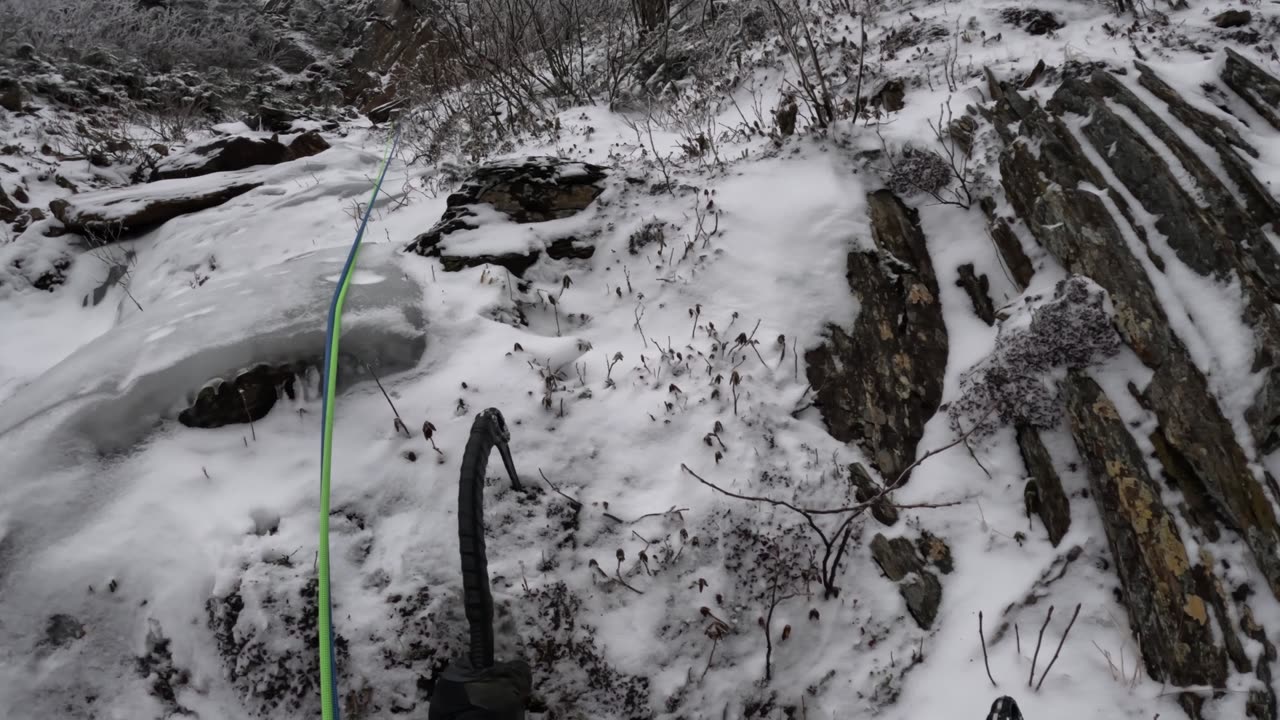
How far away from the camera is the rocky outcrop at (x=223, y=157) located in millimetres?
6258

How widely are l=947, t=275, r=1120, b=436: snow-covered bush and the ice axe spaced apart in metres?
2.33

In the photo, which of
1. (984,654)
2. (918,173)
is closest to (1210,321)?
(984,654)

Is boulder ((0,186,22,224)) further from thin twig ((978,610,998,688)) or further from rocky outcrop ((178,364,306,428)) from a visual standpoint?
thin twig ((978,610,998,688))

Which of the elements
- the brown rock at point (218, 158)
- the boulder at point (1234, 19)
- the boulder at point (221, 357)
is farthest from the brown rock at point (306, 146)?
the boulder at point (1234, 19)

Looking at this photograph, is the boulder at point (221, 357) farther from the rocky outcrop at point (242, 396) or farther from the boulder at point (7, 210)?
the boulder at point (7, 210)

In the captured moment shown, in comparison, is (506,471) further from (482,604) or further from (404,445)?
(482,604)

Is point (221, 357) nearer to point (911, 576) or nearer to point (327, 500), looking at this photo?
point (327, 500)

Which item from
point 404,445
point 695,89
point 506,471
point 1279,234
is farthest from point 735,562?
point 695,89

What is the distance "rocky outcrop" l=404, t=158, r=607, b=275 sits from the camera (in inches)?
163

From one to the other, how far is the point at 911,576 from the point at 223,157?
278 inches

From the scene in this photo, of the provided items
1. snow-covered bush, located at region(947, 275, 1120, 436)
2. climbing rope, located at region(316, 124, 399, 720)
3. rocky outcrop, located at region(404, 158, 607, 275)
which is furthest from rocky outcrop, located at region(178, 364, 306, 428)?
snow-covered bush, located at region(947, 275, 1120, 436)

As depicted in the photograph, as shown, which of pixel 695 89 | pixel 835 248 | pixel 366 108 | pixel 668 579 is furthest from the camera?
pixel 366 108

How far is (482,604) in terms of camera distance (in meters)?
2.09

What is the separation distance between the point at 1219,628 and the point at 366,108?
12.8 m
